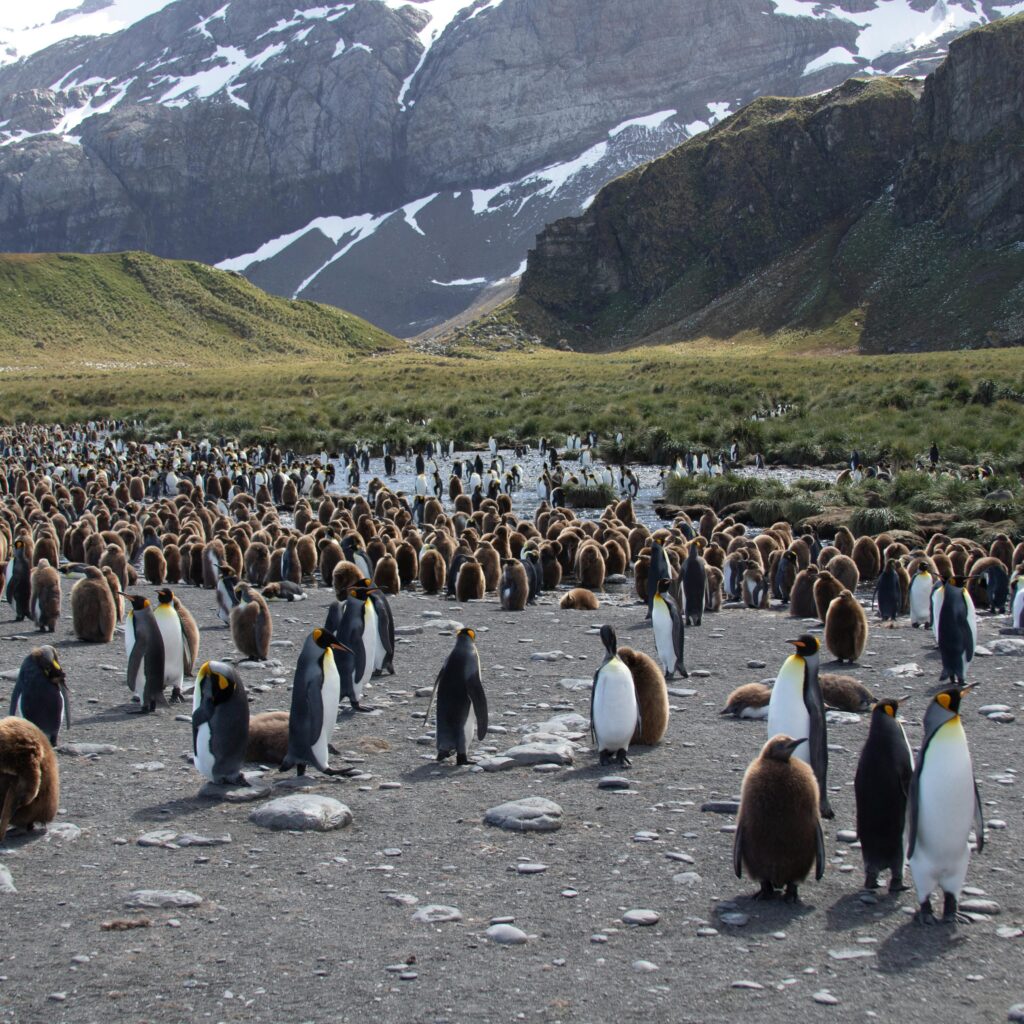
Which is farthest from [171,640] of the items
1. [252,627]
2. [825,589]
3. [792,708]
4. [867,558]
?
[867,558]

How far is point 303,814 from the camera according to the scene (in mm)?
5383

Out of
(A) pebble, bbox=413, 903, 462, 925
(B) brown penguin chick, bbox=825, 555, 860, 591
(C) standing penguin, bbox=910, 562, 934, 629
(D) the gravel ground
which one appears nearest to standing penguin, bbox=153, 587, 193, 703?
(D) the gravel ground

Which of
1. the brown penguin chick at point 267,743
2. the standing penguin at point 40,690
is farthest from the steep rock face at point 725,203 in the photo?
the standing penguin at point 40,690

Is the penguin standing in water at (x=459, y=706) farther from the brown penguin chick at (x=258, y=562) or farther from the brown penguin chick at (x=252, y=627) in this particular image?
the brown penguin chick at (x=258, y=562)

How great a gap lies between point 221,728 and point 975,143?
299ft

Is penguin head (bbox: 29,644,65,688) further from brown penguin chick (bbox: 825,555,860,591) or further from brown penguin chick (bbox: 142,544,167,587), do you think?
brown penguin chick (bbox: 825,555,860,591)

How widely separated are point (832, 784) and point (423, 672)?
11.8ft

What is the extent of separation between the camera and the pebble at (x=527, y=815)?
534 cm

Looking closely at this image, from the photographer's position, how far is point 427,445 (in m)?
31.4

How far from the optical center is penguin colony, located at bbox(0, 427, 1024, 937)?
180 inches

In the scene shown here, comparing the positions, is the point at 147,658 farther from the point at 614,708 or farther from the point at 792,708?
the point at 792,708

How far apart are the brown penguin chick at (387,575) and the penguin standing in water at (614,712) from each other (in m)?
6.42

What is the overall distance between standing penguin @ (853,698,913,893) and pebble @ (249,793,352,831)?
2.24 meters

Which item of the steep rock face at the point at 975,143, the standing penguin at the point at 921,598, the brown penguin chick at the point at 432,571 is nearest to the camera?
the standing penguin at the point at 921,598
